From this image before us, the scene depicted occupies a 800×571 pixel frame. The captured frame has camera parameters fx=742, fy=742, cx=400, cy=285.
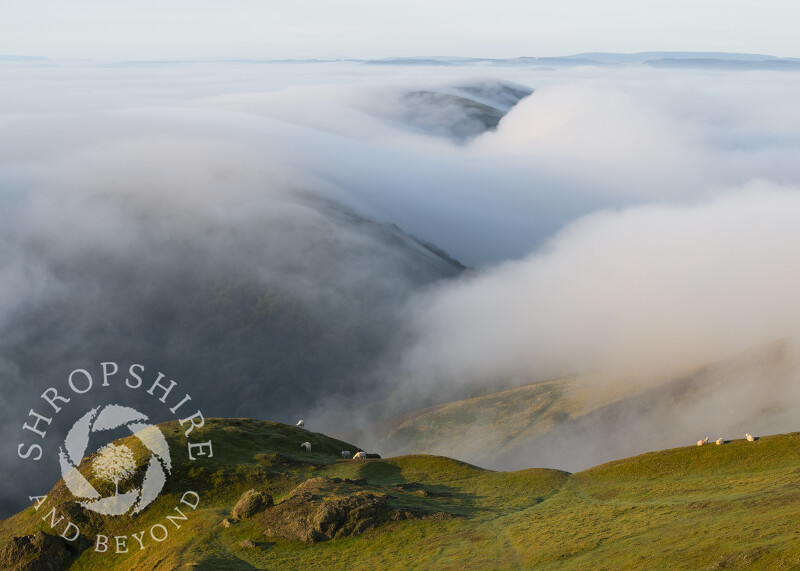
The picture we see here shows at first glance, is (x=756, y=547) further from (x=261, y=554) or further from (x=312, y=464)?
(x=312, y=464)

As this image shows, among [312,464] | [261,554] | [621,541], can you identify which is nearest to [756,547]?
[621,541]

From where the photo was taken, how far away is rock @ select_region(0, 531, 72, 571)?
79438 mm

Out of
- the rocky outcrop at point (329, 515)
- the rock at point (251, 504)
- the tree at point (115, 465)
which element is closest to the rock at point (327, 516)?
the rocky outcrop at point (329, 515)

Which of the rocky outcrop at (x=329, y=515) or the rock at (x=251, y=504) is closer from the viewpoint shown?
the rocky outcrop at (x=329, y=515)

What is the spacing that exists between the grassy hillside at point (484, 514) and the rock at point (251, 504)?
91cm

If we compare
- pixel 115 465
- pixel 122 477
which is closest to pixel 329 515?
pixel 122 477

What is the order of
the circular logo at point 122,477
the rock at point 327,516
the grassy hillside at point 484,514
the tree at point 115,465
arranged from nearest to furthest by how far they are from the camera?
the grassy hillside at point 484,514, the rock at point 327,516, the circular logo at point 122,477, the tree at point 115,465

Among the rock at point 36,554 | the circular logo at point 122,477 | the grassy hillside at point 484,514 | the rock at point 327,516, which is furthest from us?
the circular logo at point 122,477

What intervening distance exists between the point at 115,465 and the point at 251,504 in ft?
70.7

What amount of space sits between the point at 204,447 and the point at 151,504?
13445 mm

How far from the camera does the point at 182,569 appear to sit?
6706 centimetres

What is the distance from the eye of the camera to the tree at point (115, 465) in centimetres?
9025

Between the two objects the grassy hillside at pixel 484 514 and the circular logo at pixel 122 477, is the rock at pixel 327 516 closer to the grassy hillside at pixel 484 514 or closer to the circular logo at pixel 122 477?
the grassy hillside at pixel 484 514

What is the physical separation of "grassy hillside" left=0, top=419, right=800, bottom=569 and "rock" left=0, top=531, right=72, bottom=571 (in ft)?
6.65
